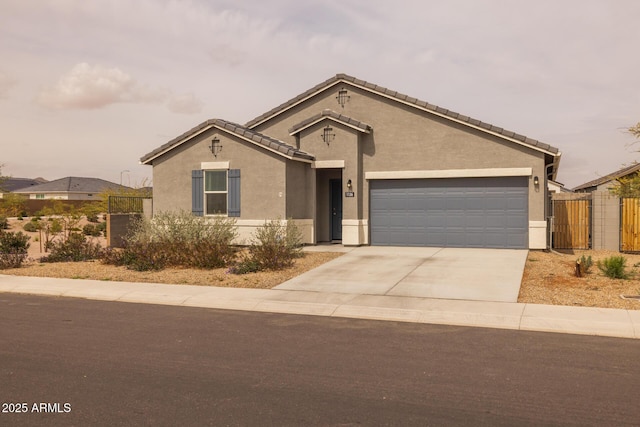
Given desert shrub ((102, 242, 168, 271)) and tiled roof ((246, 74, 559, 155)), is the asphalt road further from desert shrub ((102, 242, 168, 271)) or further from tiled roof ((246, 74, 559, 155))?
tiled roof ((246, 74, 559, 155))

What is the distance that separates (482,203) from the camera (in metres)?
18.8

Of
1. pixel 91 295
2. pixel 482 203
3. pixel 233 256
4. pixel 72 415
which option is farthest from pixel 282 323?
pixel 482 203

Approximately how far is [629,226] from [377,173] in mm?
9016

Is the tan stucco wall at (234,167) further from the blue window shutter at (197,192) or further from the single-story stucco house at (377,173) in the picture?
the blue window shutter at (197,192)

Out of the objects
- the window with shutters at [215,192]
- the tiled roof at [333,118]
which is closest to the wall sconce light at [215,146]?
the window with shutters at [215,192]

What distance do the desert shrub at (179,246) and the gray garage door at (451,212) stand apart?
6319 millimetres

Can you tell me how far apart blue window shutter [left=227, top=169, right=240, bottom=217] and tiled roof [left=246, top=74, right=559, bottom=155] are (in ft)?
11.9

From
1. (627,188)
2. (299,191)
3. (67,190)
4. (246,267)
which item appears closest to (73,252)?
(246,267)

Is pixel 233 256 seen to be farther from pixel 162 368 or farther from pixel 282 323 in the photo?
pixel 162 368

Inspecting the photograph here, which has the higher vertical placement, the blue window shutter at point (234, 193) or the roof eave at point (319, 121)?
the roof eave at point (319, 121)

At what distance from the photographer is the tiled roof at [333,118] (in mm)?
19547

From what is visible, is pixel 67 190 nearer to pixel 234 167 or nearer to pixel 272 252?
pixel 234 167

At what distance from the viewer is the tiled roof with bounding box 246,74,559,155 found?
59.5ft

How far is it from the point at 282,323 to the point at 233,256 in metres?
6.78
